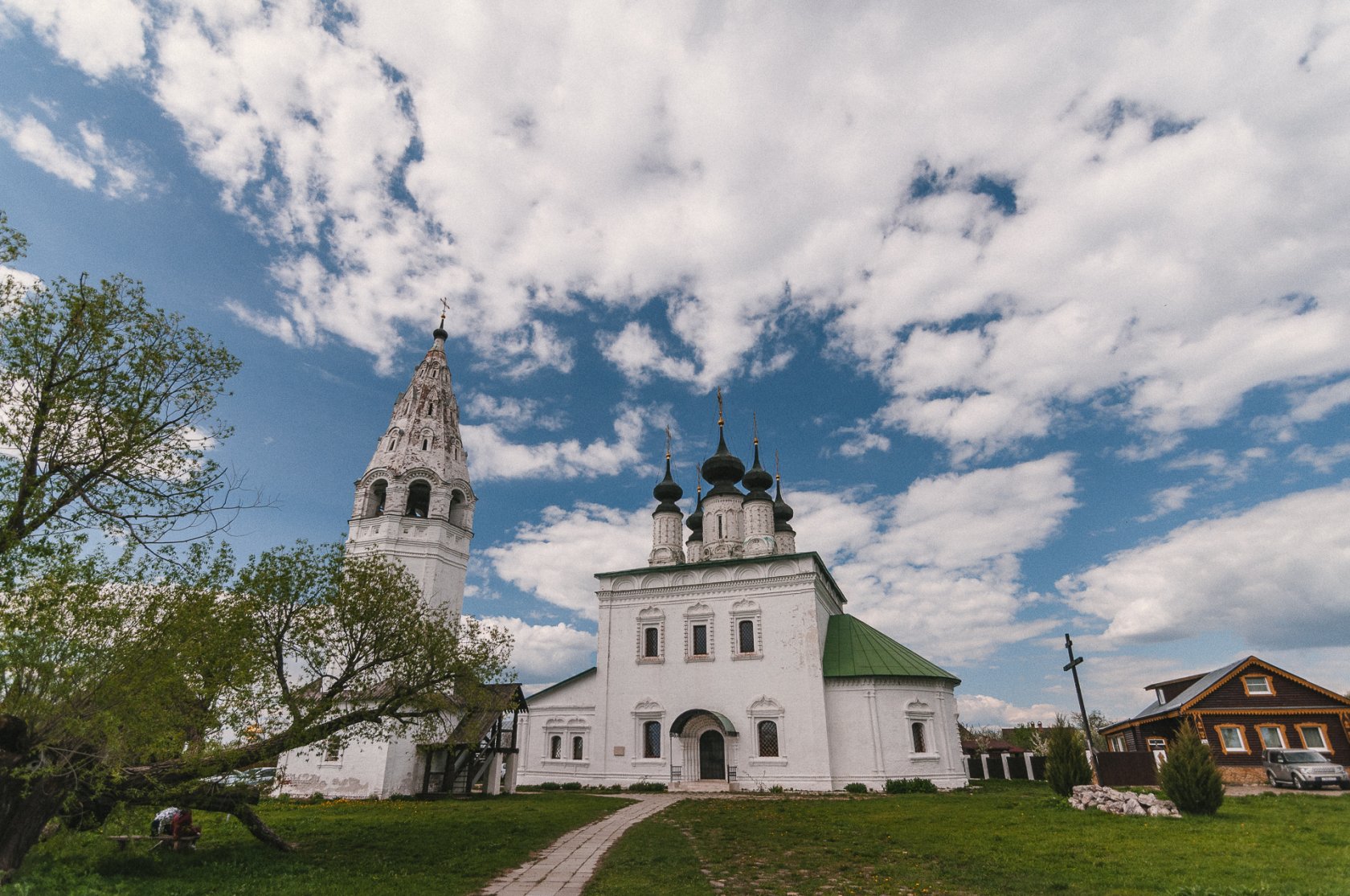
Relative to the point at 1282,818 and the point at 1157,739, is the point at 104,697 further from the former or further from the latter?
the point at 1157,739

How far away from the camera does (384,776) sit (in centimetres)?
2362

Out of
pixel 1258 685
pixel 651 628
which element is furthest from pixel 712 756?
pixel 1258 685

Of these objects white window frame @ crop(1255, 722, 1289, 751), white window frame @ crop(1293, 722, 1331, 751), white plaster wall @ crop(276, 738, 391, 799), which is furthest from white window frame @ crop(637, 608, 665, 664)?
white window frame @ crop(1293, 722, 1331, 751)

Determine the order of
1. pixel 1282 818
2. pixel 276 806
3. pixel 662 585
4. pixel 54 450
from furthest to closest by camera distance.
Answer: pixel 662 585
pixel 276 806
pixel 1282 818
pixel 54 450

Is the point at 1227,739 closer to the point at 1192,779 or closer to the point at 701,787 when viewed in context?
the point at 1192,779

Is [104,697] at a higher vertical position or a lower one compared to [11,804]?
higher

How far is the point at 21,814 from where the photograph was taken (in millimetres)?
8805

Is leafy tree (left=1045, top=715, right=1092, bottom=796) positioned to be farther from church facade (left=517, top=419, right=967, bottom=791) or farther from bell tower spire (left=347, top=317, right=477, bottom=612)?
bell tower spire (left=347, top=317, right=477, bottom=612)

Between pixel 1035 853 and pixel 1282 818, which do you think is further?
pixel 1282 818

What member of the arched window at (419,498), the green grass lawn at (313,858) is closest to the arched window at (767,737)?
the green grass lawn at (313,858)

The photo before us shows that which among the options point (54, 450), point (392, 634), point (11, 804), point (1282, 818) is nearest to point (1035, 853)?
point (1282, 818)

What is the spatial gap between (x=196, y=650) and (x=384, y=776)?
16334mm

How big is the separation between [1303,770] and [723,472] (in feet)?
81.7

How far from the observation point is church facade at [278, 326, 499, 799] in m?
26.5
